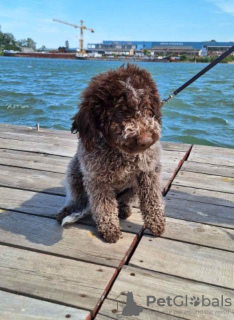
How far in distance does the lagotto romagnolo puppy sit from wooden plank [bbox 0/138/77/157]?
1549mm

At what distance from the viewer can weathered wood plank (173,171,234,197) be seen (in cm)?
324

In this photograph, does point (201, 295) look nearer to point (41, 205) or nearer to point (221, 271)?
point (221, 271)

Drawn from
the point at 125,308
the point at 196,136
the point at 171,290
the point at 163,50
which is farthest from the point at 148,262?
the point at 163,50

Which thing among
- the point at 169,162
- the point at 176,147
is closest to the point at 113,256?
the point at 169,162

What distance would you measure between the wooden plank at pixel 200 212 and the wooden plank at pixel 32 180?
0.99m

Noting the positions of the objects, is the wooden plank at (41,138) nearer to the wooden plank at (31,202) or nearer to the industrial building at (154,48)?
the wooden plank at (31,202)

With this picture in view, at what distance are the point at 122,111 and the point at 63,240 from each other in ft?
3.29

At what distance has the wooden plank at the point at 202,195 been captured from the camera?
2970mm

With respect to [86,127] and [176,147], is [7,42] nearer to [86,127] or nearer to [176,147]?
[176,147]

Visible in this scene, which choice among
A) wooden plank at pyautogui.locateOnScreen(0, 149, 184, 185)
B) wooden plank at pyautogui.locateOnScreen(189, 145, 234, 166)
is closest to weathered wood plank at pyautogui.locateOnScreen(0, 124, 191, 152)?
wooden plank at pyautogui.locateOnScreen(189, 145, 234, 166)

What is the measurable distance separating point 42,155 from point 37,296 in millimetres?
2412

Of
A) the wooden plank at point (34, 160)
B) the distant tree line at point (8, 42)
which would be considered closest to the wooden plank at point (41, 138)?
the wooden plank at point (34, 160)

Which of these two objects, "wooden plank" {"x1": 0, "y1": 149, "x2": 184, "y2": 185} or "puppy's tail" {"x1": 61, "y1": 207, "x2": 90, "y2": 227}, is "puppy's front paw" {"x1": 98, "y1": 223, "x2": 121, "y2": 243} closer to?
"puppy's tail" {"x1": 61, "y1": 207, "x2": 90, "y2": 227}

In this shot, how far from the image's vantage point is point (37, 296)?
184 centimetres
